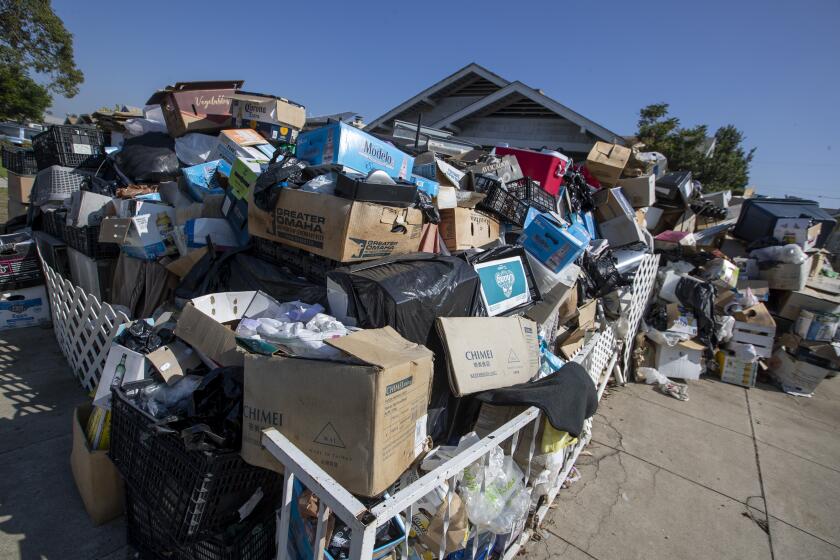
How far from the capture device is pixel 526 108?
10.1 meters

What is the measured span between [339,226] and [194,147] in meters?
3.85

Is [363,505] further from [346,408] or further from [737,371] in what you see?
[737,371]

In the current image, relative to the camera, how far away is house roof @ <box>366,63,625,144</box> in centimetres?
886

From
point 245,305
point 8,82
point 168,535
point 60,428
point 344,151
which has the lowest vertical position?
point 60,428

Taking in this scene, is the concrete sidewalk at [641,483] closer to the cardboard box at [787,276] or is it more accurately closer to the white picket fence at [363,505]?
the white picket fence at [363,505]

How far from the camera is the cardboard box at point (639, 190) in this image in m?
5.56

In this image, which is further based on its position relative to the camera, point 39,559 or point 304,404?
point 39,559

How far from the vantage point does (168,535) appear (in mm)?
1554

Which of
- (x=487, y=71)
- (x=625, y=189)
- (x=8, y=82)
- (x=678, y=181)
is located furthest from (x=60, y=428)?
(x=8, y=82)

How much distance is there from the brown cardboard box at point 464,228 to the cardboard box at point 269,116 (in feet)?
9.45

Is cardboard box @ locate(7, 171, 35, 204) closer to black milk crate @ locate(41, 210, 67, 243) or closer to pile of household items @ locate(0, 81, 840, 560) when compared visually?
pile of household items @ locate(0, 81, 840, 560)

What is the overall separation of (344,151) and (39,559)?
2.80 m

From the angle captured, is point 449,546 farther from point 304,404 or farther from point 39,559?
point 39,559

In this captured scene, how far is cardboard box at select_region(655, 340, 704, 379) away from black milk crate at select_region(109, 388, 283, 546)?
4.48 m
